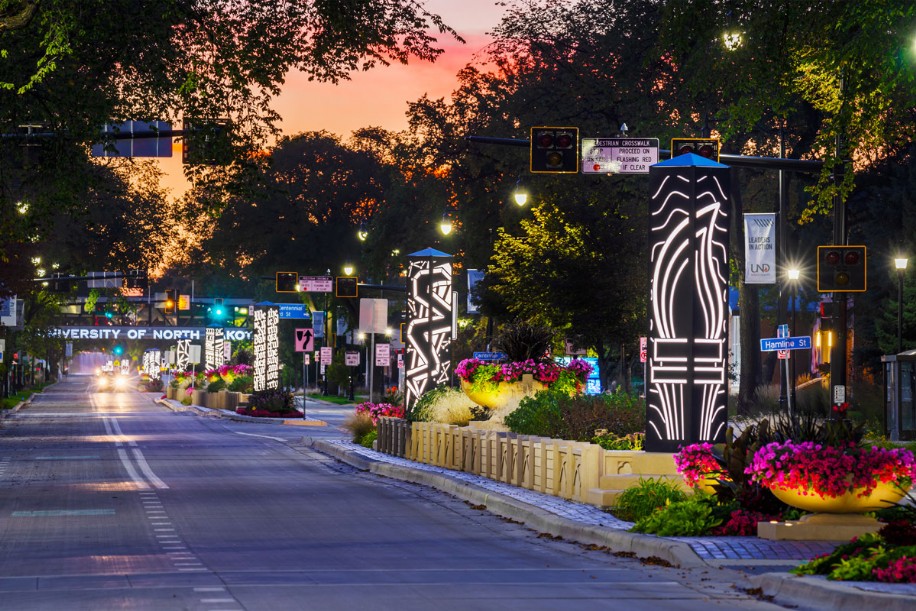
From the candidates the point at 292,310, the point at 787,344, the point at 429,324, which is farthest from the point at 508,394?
the point at 292,310

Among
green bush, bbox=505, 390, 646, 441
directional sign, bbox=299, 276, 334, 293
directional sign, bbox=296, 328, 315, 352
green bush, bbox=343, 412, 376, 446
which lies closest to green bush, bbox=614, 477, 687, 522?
green bush, bbox=505, 390, 646, 441

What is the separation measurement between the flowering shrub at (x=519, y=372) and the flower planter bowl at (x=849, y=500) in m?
14.4

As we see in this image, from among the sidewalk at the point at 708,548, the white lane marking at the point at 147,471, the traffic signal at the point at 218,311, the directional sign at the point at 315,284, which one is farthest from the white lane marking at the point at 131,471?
the traffic signal at the point at 218,311

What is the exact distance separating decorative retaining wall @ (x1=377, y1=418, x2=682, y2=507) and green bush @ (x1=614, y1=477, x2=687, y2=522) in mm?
988

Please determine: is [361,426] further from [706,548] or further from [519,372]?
[706,548]

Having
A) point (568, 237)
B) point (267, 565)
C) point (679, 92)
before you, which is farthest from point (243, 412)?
point (267, 565)

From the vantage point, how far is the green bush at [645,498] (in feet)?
60.7

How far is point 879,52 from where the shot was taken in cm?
2102

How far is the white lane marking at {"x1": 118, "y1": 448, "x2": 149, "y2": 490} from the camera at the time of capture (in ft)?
Result: 89.1

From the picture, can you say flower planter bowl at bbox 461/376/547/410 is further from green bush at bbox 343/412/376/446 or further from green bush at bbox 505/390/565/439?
green bush at bbox 343/412/376/446

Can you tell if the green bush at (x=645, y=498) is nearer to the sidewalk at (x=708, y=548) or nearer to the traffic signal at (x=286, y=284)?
the sidewalk at (x=708, y=548)

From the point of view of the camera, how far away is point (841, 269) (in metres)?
27.5

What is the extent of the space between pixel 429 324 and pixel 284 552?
20.6 m

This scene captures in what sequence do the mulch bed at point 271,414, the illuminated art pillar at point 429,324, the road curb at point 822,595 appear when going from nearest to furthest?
the road curb at point 822,595 < the illuminated art pillar at point 429,324 < the mulch bed at point 271,414
